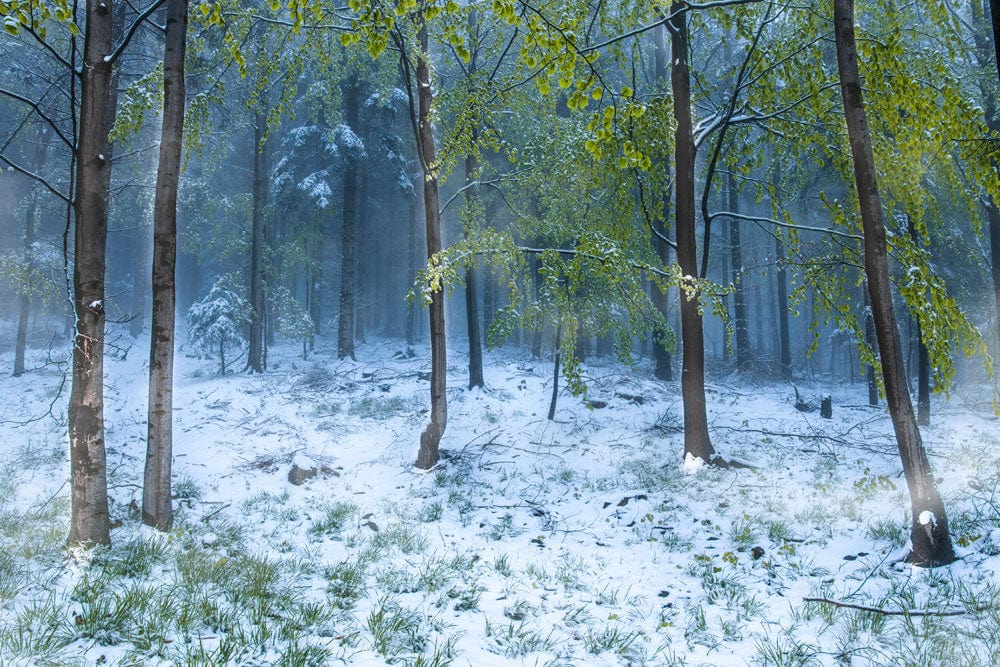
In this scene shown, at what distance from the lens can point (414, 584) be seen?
460 centimetres

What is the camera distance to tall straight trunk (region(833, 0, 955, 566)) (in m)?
4.66

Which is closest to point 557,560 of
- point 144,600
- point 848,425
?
point 144,600

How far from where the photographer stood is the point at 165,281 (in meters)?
5.46

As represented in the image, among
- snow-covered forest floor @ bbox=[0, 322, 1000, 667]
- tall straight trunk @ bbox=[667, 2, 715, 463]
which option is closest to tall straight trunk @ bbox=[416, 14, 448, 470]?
snow-covered forest floor @ bbox=[0, 322, 1000, 667]

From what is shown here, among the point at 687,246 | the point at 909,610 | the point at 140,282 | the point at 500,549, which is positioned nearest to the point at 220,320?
the point at 140,282

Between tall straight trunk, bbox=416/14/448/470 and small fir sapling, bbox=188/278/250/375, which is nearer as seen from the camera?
tall straight trunk, bbox=416/14/448/470

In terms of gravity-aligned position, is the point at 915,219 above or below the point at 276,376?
above

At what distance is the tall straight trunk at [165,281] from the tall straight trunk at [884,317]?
668cm

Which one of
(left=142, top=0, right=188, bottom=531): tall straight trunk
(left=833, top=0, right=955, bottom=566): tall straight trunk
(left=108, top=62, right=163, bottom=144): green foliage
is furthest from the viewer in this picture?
(left=108, top=62, right=163, bottom=144): green foliage

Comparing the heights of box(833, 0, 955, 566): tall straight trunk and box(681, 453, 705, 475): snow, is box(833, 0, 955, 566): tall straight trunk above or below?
above

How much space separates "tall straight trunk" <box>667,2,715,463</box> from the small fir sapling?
14.8 m

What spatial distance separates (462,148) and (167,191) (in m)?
3.74

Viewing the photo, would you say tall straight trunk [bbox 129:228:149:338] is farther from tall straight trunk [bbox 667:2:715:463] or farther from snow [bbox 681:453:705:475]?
snow [bbox 681:453:705:475]

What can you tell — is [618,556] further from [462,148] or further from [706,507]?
[462,148]
